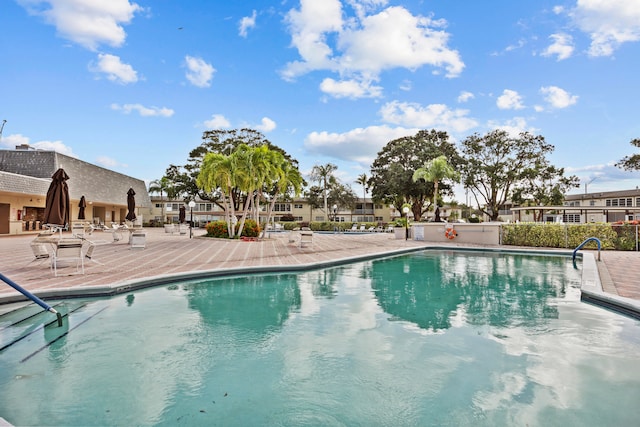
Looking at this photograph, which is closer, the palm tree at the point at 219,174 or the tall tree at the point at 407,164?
the palm tree at the point at 219,174

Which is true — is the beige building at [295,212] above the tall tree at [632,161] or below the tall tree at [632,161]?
below

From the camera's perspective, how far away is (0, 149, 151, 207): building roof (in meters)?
21.2

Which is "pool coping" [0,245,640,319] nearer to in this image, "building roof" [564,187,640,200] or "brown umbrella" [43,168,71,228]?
"brown umbrella" [43,168,71,228]

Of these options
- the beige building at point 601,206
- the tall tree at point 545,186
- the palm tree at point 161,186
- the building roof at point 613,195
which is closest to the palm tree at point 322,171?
the palm tree at point 161,186

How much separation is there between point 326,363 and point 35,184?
26.1 meters

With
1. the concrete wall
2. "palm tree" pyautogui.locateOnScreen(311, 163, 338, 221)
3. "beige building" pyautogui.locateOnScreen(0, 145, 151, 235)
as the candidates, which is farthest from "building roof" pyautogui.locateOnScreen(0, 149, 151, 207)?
the concrete wall

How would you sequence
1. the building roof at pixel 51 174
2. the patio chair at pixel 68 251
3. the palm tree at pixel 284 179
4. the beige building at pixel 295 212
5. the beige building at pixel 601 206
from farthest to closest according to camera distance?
1. the beige building at pixel 295 212
2. the beige building at pixel 601 206
3. the building roof at pixel 51 174
4. the palm tree at pixel 284 179
5. the patio chair at pixel 68 251

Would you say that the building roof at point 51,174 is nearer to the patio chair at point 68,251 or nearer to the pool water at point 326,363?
the patio chair at point 68,251

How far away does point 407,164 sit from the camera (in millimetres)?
38781

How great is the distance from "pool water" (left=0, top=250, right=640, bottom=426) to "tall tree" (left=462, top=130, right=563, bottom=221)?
1249 inches

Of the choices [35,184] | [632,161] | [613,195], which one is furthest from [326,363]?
[613,195]

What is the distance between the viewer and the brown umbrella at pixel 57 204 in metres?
9.62

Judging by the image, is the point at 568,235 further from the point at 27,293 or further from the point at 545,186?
the point at 545,186

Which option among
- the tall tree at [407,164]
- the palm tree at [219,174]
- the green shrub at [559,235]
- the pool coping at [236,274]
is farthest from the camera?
the tall tree at [407,164]
